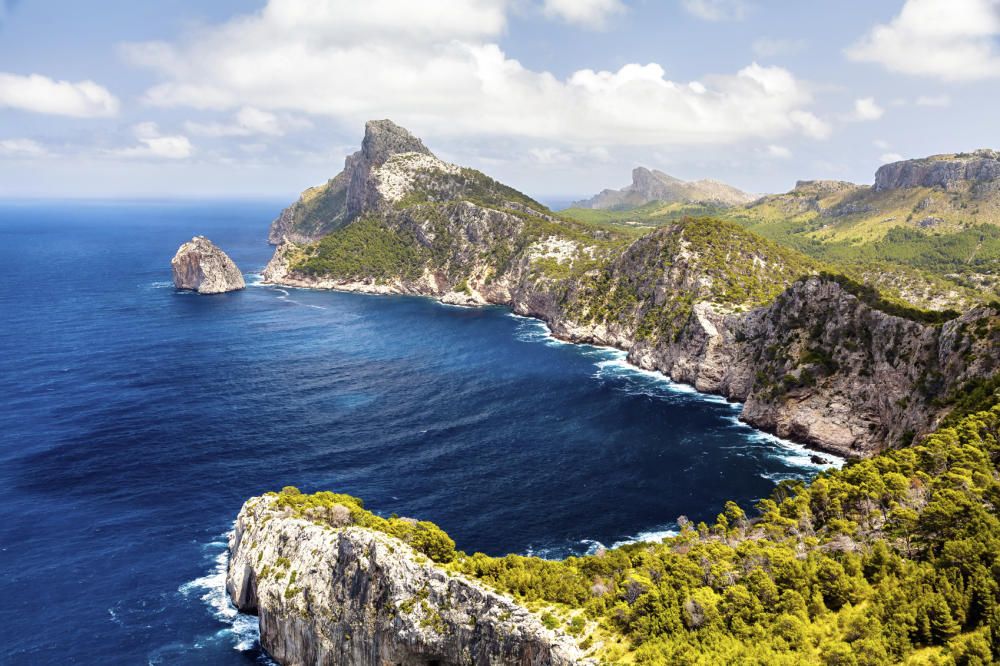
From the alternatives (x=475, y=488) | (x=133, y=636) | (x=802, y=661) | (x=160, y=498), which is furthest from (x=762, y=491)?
(x=160, y=498)

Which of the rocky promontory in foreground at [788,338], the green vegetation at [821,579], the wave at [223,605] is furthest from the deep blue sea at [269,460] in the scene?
the green vegetation at [821,579]

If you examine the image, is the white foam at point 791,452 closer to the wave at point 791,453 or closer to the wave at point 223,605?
the wave at point 791,453

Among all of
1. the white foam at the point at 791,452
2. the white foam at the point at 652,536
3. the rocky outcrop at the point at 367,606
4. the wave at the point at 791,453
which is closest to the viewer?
the rocky outcrop at the point at 367,606

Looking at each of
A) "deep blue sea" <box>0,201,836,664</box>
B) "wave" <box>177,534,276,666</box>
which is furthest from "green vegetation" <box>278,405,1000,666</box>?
"deep blue sea" <box>0,201,836,664</box>

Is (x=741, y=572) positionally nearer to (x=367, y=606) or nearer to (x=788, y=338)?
(x=367, y=606)

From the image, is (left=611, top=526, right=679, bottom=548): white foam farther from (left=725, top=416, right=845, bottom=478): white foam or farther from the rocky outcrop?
(left=725, top=416, right=845, bottom=478): white foam

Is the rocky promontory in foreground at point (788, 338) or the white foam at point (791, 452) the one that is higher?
the rocky promontory in foreground at point (788, 338)

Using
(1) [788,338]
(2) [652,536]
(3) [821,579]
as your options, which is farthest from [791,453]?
(3) [821,579]

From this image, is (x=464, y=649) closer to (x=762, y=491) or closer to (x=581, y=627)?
(x=581, y=627)
